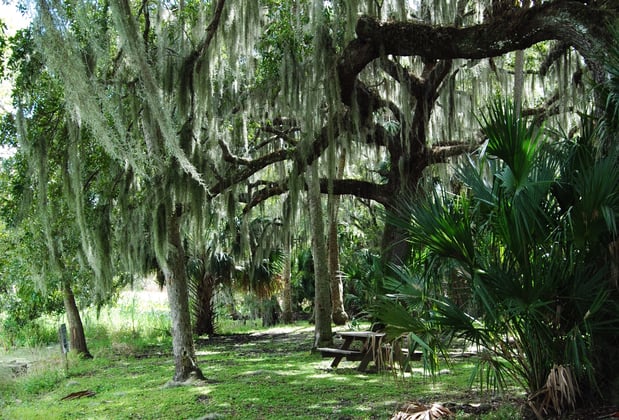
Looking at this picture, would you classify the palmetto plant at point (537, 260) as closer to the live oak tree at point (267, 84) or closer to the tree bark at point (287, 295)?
the live oak tree at point (267, 84)

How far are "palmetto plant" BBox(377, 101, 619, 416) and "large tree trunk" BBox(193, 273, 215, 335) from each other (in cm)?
1111

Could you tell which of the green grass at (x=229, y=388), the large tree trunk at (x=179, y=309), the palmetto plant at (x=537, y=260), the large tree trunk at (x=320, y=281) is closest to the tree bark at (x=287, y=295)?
the green grass at (x=229, y=388)

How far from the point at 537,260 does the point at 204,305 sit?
39.8 feet

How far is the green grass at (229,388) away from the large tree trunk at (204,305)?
106 inches

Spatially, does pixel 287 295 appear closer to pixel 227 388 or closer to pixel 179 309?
pixel 179 309

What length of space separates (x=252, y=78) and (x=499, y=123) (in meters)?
5.64

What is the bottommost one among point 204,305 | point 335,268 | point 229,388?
point 229,388

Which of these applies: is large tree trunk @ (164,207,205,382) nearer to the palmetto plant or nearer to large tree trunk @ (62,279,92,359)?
the palmetto plant

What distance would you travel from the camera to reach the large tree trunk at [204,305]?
1513 centimetres

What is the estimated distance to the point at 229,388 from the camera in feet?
24.4

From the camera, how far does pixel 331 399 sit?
6.50 meters

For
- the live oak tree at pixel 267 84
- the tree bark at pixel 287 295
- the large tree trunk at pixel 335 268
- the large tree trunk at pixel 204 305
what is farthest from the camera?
the tree bark at pixel 287 295

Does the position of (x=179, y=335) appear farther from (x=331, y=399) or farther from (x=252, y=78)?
(x=252, y=78)

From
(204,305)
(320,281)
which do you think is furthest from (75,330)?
(320,281)
